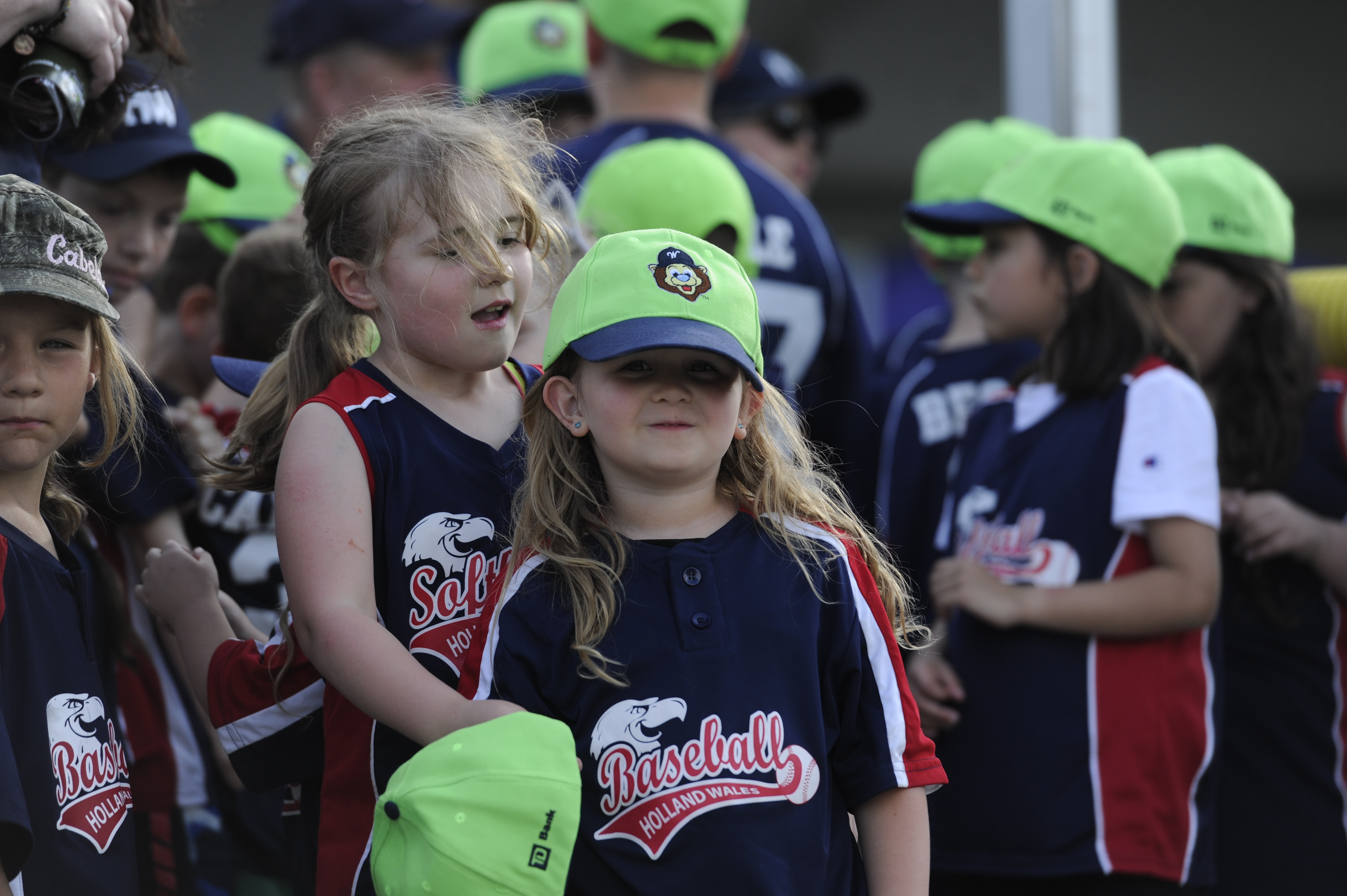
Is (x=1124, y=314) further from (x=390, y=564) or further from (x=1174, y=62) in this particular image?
(x=1174, y=62)

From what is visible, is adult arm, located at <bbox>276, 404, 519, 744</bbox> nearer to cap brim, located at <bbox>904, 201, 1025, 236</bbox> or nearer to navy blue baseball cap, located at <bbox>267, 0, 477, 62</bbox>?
cap brim, located at <bbox>904, 201, 1025, 236</bbox>

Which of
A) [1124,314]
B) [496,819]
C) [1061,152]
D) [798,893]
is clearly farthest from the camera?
[1061,152]

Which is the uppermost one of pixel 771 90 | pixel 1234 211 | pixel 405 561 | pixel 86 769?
pixel 771 90

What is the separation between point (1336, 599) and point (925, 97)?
7601 millimetres

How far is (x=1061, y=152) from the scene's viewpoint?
3.02 m

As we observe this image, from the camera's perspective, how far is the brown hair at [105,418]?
1.94 meters

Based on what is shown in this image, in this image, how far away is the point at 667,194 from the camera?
300cm

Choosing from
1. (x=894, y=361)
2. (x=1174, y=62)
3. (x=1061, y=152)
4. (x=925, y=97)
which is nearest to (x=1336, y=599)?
(x=1061, y=152)

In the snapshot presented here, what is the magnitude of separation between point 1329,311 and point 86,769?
3.30 meters

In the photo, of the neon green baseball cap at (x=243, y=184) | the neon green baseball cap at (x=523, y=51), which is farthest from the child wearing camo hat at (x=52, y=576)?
the neon green baseball cap at (x=523, y=51)

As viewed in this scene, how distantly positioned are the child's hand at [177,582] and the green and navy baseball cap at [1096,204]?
72.1 inches

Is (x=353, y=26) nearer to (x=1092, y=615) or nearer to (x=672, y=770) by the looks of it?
(x=1092, y=615)

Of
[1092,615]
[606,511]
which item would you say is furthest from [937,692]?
[606,511]

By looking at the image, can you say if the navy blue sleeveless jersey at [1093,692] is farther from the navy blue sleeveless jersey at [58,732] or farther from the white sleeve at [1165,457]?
the navy blue sleeveless jersey at [58,732]
